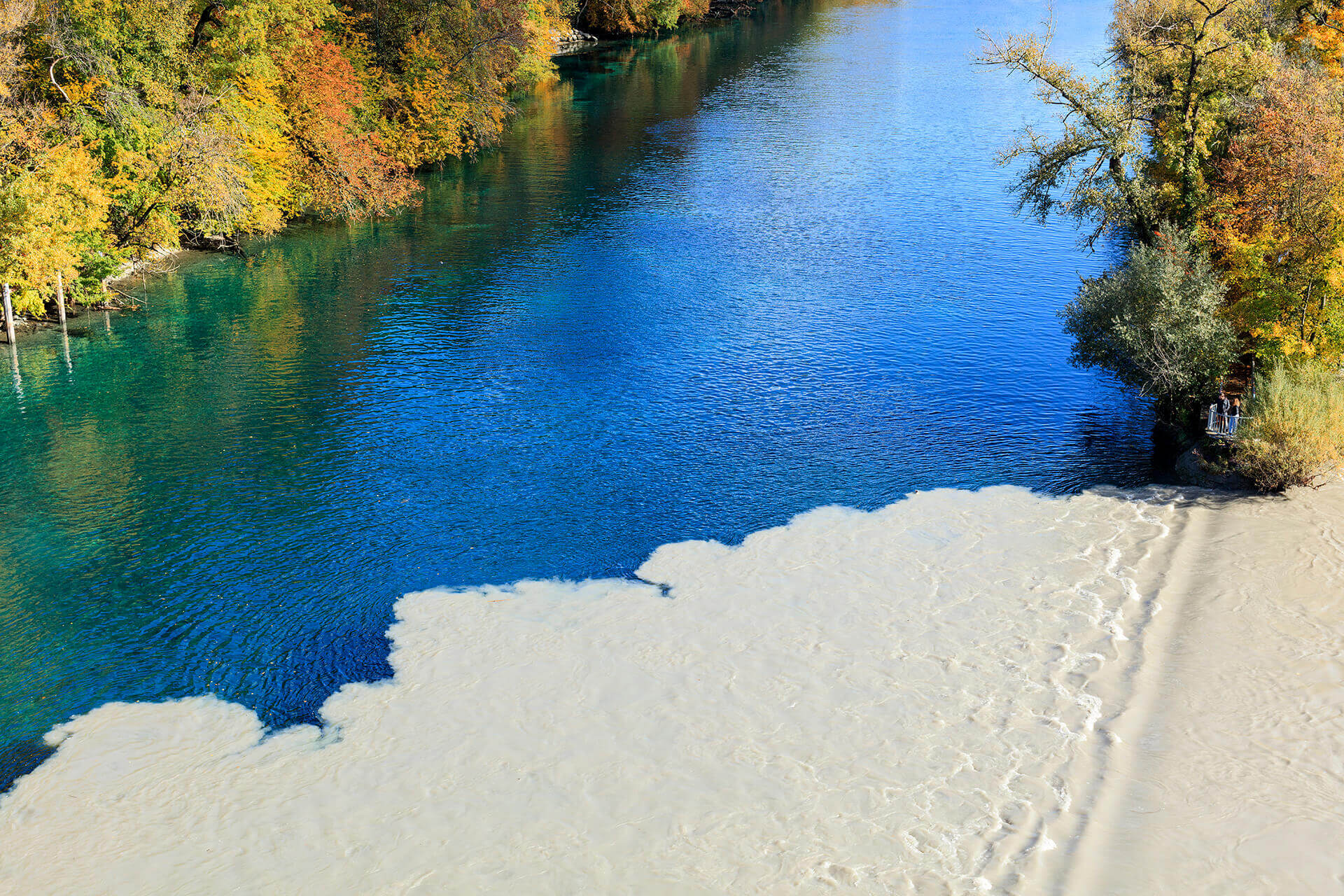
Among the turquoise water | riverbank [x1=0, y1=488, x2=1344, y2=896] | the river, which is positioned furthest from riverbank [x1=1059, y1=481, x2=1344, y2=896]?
the turquoise water

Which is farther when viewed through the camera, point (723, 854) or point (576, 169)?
point (576, 169)

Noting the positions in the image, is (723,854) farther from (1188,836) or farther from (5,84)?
(5,84)

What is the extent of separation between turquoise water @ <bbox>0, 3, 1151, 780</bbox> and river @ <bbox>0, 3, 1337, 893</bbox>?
0.16 m

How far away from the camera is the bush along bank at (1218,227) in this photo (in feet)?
92.4

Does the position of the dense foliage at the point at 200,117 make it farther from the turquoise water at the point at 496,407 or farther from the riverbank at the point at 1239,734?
the riverbank at the point at 1239,734

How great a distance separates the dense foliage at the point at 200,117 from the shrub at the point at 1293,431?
36134mm

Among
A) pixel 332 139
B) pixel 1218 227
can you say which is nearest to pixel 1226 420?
pixel 1218 227

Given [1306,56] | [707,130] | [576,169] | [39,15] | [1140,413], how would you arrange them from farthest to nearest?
1. [707,130]
2. [576,169]
3. [1306,56]
4. [39,15]
5. [1140,413]

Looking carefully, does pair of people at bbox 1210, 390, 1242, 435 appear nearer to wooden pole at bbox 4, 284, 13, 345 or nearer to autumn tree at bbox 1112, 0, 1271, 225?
autumn tree at bbox 1112, 0, 1271, 225

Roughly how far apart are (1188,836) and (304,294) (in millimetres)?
37993

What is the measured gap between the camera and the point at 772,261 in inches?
1826

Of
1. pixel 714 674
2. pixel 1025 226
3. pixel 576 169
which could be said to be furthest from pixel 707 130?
pixel 714 674

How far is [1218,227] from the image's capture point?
32469 millimetres

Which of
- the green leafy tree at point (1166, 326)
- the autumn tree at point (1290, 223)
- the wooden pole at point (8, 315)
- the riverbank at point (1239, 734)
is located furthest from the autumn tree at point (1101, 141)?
the wooden pole at point (8, 315)
